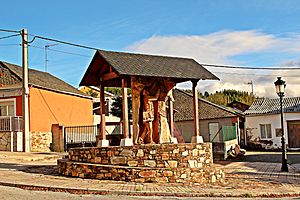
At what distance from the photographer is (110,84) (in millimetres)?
17391

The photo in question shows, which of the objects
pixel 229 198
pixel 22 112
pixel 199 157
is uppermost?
pixel 22 112

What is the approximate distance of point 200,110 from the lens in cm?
3875

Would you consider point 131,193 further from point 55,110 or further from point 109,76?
point 55,110

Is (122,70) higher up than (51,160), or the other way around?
(122,70)

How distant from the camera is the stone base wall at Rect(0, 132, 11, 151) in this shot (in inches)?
972

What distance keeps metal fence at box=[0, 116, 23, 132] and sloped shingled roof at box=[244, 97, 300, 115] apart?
2110cm

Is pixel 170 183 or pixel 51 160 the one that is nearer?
pixel 170 183

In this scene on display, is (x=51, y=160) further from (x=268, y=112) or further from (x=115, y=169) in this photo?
(x=268, y=112)

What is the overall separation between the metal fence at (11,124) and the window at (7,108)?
1780 millimetres

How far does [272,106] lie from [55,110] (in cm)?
2026

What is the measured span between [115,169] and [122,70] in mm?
3509

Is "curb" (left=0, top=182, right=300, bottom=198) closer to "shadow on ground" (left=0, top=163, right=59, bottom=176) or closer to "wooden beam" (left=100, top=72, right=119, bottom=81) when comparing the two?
"shadow on ground" (left=0, top=163, right=59, bottom=176)

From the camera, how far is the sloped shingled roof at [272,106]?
119ft

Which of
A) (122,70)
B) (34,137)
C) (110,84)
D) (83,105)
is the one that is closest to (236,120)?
(83,105)
